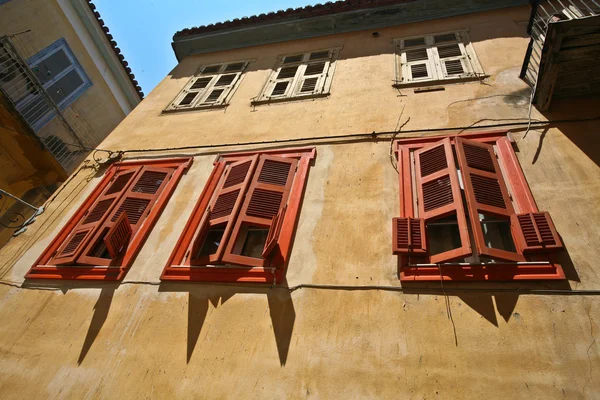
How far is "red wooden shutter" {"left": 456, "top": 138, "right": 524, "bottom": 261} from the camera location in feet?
12.0

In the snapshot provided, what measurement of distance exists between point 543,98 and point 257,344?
4803 millimetres

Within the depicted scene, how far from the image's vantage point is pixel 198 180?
5871 millimetres

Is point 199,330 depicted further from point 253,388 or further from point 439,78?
point 439,78

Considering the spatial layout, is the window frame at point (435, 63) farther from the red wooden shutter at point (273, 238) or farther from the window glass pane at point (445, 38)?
the red wooden shutter at point (273, 238)

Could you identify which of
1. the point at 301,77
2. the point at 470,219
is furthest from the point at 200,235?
the point at 301,77

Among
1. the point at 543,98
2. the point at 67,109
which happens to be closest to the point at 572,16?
the point at 543,98

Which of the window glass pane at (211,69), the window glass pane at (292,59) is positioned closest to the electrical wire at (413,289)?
the window glass pane at (292,59)

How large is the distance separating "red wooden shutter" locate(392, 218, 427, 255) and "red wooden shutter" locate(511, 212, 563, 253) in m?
0.86

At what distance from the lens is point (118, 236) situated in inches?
191

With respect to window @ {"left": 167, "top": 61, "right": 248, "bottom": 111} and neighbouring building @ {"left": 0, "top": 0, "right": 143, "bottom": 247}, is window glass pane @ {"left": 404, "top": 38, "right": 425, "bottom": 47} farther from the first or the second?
neighbouring building @ {"left": 0, "top": 0, "right": 143, "bottom": 247}

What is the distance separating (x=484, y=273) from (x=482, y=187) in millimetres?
1095

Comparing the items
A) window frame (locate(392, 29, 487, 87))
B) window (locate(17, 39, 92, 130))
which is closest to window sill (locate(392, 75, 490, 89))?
window frame (locate(392, 29, 487, 87))

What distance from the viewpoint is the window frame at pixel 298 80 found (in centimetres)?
729

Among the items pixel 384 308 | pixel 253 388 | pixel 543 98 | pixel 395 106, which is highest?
pixel 395 106
